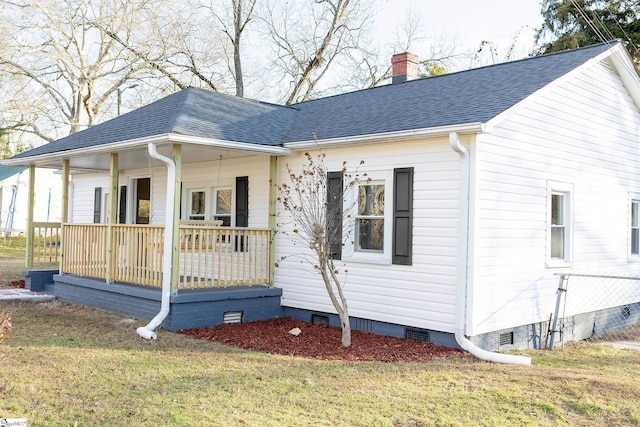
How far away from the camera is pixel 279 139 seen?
1026 cm

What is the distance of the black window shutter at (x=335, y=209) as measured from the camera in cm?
930

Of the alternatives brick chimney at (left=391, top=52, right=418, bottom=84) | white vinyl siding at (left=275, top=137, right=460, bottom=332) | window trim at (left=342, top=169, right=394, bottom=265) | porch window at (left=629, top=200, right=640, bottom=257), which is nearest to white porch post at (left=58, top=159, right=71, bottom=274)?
Answer: white vinyl siding at (left=275, top=137, right=460, bottom=332)

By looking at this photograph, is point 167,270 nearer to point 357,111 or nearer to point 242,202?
point 242,202

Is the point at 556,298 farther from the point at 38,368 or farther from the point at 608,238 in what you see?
the point at 38,368

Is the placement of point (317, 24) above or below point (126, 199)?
above

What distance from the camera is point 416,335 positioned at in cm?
845

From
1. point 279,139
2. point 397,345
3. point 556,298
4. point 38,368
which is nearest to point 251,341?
point 397,345

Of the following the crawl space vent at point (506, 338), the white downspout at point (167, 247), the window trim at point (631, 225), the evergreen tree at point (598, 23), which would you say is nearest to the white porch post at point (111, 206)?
the white downspout at point (167, 247)

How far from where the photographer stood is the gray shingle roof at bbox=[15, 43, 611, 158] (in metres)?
8.62

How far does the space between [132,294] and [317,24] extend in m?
21.8

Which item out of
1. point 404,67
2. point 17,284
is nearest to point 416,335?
point 404,67

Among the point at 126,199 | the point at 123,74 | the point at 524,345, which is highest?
the point at 123,74

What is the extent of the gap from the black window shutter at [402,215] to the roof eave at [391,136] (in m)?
0.53

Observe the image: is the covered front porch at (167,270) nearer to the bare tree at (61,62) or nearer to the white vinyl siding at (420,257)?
the white vinyl siding at (420,257)
